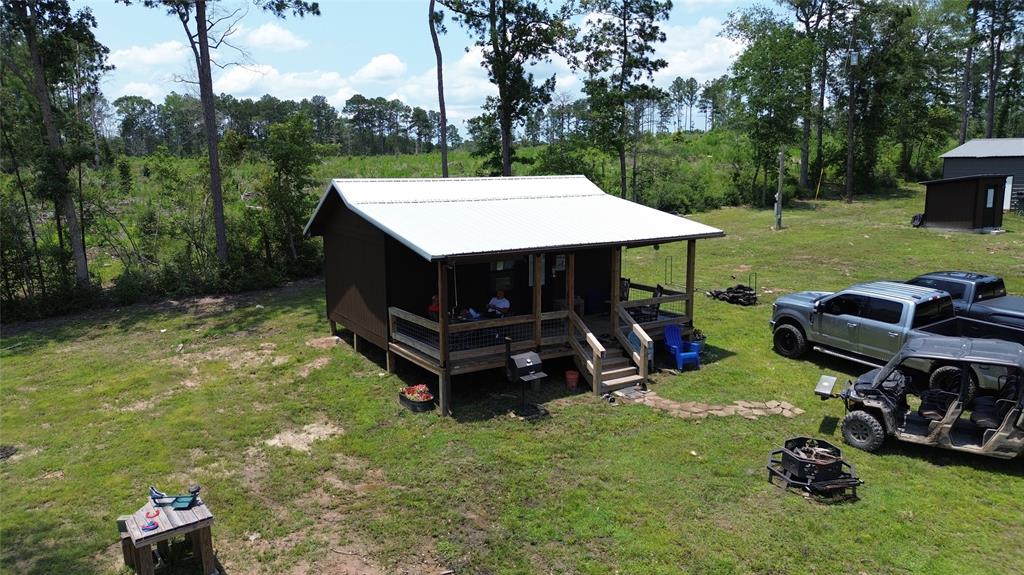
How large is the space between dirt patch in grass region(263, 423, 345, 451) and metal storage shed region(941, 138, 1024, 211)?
36.0 meters

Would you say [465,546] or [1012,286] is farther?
[1012,286]

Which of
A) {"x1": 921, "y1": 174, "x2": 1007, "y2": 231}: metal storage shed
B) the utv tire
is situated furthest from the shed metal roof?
the utv tire

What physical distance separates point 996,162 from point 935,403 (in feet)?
108

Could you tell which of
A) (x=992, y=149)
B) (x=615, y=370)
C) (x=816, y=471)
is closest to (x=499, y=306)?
(x=615, y=370)

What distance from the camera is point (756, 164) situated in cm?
3988

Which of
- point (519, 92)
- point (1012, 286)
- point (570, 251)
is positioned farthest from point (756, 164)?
point (570, 251)

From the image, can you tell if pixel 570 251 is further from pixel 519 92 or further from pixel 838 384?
pixel 519 92

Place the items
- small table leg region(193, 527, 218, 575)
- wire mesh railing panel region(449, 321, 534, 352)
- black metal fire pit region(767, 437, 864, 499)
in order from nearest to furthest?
1. small table leg region(193, 527, 218, 575)
2. black metal fire pit region(767, 437, 864, 499)
3. wire mesh railing panel region(449, 321, 534, 352)

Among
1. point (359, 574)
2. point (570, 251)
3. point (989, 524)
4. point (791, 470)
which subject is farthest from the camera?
point (570, 251)

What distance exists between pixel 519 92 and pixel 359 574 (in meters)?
25.7

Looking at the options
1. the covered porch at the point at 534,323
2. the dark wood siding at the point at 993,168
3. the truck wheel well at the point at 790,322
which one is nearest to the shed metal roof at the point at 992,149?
the dark wood siding at the point at 993,168

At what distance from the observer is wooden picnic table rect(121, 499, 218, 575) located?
6.63 meters

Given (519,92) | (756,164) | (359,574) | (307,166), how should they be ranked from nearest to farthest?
(359,574) → (307,166) → (519,92) → (756,164)

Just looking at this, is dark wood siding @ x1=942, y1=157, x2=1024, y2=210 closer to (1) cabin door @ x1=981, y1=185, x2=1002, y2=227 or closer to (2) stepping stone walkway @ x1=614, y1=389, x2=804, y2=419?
(1) cabin door @ x1=981, y1=185, x2=1002, y2=227
